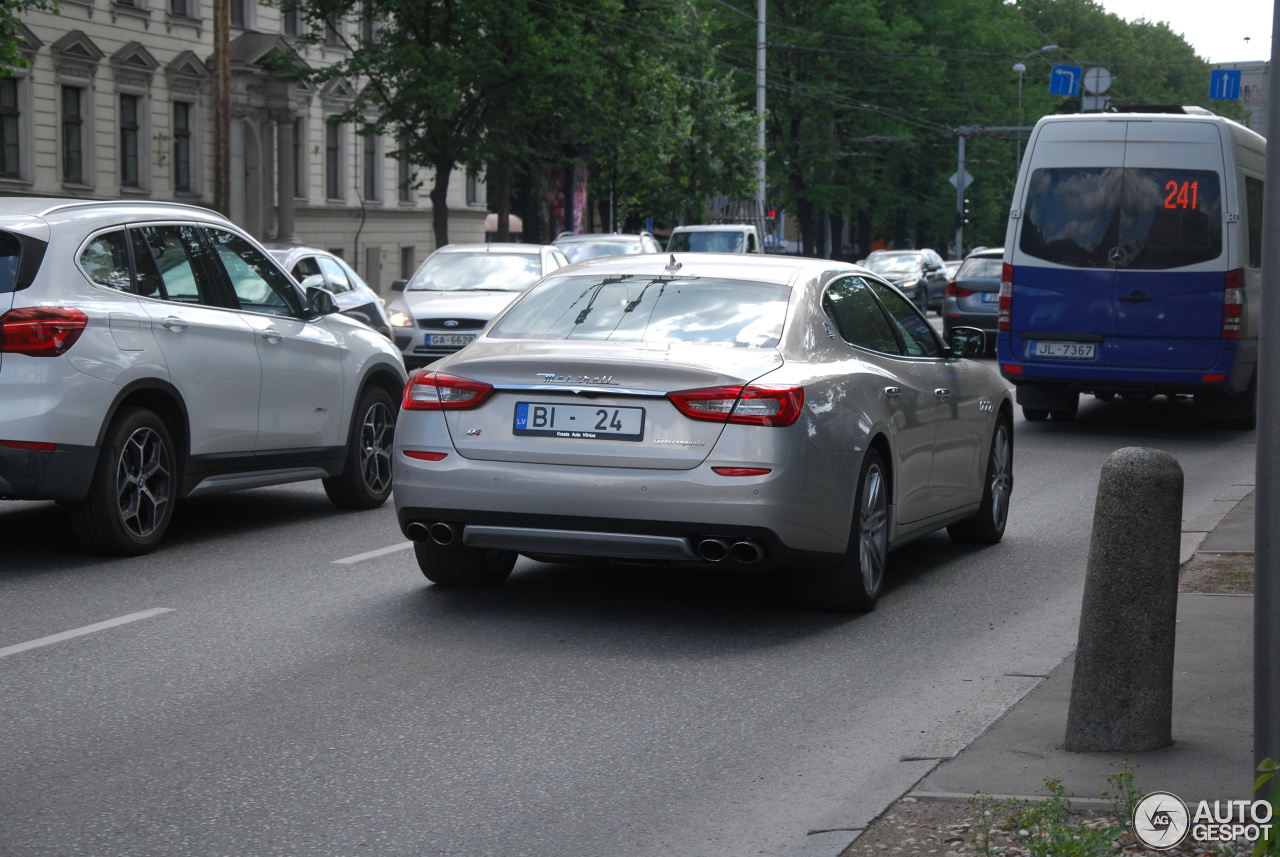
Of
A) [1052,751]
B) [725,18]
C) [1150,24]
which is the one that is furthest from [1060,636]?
[1150,24]

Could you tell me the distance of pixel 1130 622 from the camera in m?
5.30

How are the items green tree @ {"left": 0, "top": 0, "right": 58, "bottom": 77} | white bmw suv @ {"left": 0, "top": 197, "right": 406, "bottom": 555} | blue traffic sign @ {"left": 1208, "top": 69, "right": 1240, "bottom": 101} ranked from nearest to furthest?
white bmw suv @ {"left": 0, "top": 197, "right": 406, "bottom": 555} < green tree @ {"left": 0, "top": 0, "right": 58, "bottom": 77} < blue traffic sign @ {"left": 1208, "top": 69, "right": 1240, "bottom": 101}

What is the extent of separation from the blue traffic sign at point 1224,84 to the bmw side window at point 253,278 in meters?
34.4

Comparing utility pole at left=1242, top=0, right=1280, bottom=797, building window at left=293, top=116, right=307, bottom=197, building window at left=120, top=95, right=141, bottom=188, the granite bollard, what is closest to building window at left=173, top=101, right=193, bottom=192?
building window at left=120, top=95, right=141, bottom=188

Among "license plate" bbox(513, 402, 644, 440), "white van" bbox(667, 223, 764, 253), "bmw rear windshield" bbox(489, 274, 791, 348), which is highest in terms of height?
"white van" bbox(667, 223, 764, 253)

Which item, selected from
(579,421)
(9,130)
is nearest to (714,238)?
(9,130)

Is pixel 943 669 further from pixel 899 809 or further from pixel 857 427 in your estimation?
pixel 899 809

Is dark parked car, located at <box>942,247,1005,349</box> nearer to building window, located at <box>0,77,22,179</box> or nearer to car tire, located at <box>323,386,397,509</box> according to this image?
car tire, located at <box>323,386,397,509</box>

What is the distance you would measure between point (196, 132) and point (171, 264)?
117ft

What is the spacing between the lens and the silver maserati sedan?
7047mm

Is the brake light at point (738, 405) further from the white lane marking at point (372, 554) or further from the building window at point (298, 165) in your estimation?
the building window at point (298, 165)

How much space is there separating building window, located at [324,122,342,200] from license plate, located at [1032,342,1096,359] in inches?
1423

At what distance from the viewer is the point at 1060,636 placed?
24.3 ft

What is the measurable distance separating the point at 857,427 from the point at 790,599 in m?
0.96
